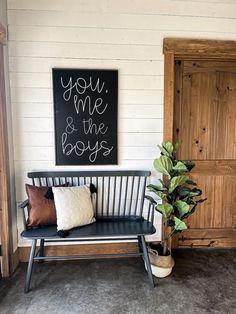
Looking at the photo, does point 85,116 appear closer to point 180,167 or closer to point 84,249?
point 180,167

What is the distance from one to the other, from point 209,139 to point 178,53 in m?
0.96

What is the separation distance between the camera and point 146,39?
8.18 feet

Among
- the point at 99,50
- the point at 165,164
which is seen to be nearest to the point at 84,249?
the point at 165,164

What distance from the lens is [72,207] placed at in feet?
7.28

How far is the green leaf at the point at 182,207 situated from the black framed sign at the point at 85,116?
76 cm

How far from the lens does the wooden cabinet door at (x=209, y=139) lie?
2.71m

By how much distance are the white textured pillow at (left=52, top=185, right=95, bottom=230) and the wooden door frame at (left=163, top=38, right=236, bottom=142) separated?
3.35 ft

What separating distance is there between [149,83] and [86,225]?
149 cm

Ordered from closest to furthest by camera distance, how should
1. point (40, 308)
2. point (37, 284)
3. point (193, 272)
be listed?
point (40, 308), point (37, 284), point (193, 272)

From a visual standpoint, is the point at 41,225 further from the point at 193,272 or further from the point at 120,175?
the point at 193,272

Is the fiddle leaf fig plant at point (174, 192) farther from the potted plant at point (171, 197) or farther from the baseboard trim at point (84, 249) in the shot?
the baseboard trim at point (84, 249)

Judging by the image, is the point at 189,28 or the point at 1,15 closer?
the point at 1,15

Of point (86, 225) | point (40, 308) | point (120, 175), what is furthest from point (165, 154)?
point (40, 308)

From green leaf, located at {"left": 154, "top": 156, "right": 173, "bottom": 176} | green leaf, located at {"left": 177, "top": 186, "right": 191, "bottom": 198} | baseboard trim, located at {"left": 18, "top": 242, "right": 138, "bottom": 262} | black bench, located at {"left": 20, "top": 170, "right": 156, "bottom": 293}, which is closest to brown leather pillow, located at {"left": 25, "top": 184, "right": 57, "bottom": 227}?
black bench, located at {"left": 20, "top": 170, "right": 156, "bottom": 293}
